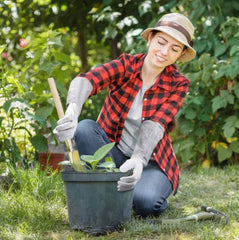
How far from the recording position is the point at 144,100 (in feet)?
7.36

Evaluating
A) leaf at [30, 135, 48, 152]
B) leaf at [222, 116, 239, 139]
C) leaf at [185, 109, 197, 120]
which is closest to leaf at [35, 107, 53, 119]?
leaf at [30, 135, 48, 152]

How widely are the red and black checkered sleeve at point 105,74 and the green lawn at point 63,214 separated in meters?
0.57

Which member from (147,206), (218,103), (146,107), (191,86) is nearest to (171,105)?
(146,107)

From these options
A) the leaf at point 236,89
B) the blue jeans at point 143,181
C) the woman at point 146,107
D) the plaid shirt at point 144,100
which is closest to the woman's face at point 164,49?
the woman at point 146,107

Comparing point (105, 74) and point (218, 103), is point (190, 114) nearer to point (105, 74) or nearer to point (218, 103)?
point (218, 103)

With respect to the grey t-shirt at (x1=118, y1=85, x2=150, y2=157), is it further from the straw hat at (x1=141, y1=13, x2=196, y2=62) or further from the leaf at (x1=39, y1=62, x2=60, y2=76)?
the leaf at (x1=39, y1=62, x2=60, y2=76)

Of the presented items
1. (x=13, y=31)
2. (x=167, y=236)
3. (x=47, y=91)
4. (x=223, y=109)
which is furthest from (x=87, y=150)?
(x=13, y=31)

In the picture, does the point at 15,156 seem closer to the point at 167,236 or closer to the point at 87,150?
the point at 87,150

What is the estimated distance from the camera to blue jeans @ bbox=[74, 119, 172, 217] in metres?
2.13

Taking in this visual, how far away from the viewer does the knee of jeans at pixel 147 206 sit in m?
2.13

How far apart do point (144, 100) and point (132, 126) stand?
5.9 inches

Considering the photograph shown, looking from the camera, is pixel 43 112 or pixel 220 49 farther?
pixel 220 49

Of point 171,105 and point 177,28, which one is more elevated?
point 177,28

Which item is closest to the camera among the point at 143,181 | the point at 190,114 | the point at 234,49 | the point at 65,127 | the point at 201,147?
the point at 65,127
